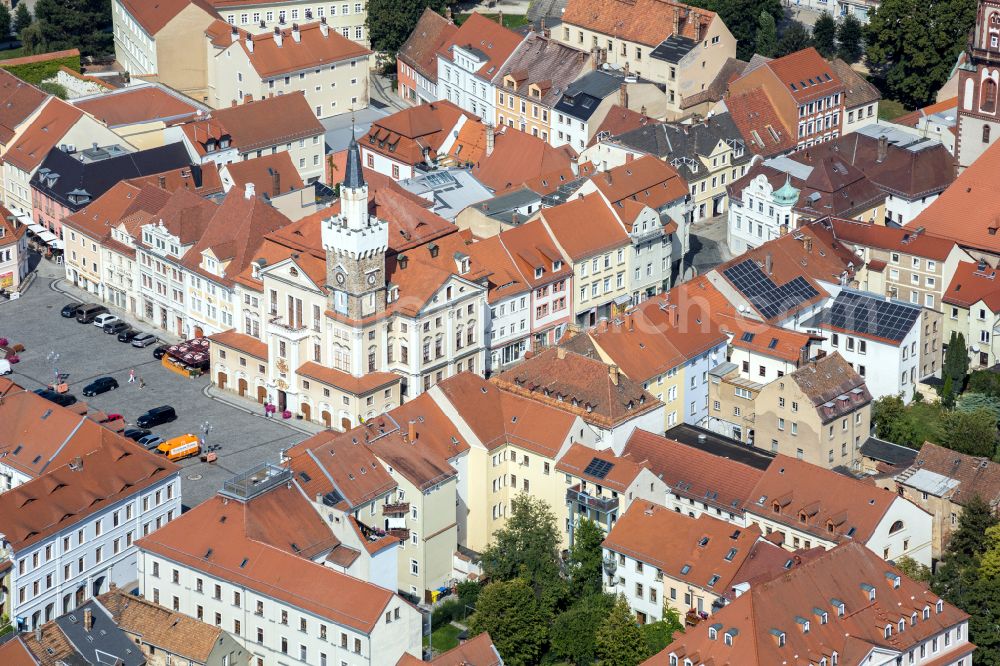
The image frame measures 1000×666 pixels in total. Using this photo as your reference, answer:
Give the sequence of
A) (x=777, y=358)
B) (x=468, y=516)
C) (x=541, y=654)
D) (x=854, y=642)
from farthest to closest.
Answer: (x=777, y=358) → (x=468, y=516) → (x=541, y=654) → (x=854, y=642)

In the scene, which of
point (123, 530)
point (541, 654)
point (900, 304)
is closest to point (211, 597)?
point (123, 530)

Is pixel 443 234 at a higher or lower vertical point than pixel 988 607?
higher

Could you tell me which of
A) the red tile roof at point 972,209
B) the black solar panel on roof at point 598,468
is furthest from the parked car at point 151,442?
the red tile roof at point 972,209

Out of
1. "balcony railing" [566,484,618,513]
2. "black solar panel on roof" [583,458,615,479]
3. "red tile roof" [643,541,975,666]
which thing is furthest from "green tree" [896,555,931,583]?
"black solar panel on roof" [583,458,615,479]

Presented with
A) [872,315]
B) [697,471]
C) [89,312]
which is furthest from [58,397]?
[872,315]

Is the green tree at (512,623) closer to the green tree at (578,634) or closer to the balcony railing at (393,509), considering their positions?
the green tree at (578,634)

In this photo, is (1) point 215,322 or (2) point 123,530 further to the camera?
(1) point 215,322

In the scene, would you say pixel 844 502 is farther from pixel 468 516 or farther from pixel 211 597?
pixel 211 597
